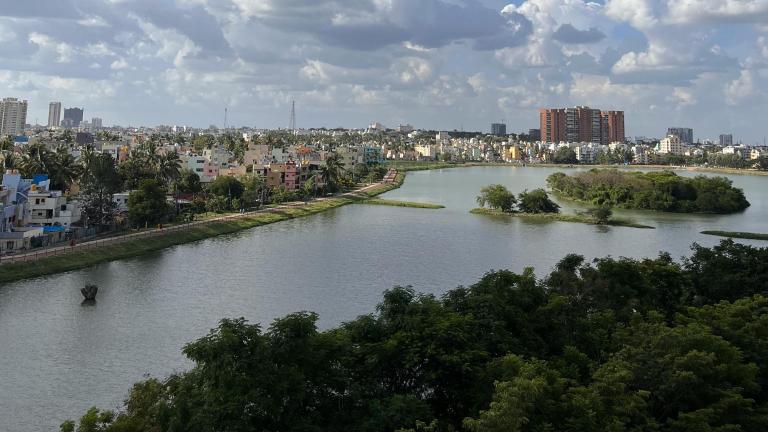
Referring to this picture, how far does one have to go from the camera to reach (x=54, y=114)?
190 metres

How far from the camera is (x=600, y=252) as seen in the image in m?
A: 31.1

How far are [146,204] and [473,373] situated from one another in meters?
25.9

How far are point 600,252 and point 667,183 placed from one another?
25544 mm

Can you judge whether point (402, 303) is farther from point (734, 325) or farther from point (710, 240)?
point (710, 240)

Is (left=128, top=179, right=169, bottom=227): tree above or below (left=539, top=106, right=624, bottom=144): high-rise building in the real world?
below

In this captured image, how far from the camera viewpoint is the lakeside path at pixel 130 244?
23.7 meters

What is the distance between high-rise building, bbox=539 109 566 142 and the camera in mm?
173375

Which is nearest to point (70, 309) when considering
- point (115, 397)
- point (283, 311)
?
point (283, 311)

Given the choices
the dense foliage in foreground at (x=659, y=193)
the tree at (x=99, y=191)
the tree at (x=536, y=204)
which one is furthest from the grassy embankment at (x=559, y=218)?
the tree at (x=99, y=191)

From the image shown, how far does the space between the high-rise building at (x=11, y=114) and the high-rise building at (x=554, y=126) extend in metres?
121

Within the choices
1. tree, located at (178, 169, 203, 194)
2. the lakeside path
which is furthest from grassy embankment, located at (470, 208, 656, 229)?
tree, located at (178, 169, 203, 194)

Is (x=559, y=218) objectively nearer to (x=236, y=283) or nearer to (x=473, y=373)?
(x=236, y=283)

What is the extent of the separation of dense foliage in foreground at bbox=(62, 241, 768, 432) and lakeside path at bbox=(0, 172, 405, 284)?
52.0ft

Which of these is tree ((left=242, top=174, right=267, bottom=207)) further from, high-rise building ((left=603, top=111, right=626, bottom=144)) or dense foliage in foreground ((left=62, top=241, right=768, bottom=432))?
high-rise building ((left=603, top=111, right=626, bottom=144))
